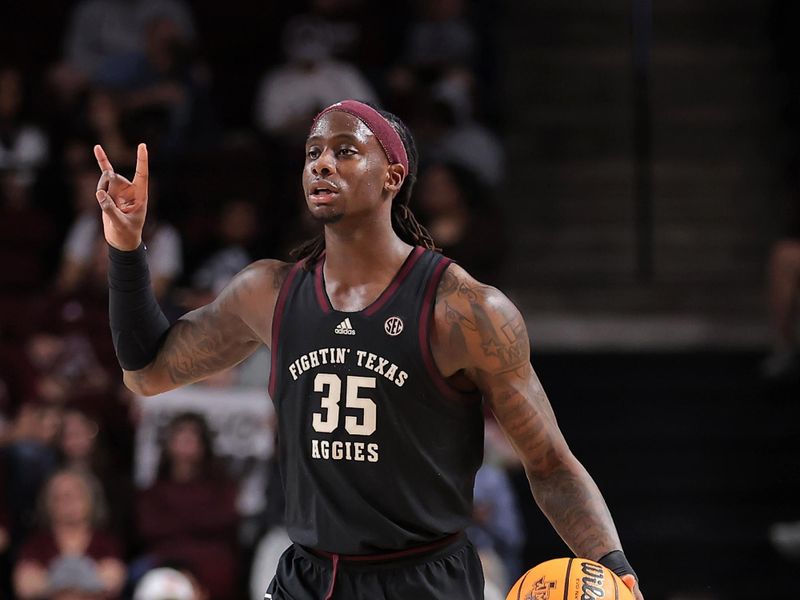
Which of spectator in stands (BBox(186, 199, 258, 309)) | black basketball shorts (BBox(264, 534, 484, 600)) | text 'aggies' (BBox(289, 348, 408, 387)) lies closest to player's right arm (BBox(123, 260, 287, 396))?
text 'aggies' (BBox(289, 348, 408, 387))

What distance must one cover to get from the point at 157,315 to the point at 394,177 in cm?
74

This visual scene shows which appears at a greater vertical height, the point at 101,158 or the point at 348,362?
the point at 101,158

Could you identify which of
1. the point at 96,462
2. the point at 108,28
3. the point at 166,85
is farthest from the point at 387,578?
the point at 108,28

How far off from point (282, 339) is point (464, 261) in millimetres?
4248

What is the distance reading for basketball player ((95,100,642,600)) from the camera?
342 centimetres

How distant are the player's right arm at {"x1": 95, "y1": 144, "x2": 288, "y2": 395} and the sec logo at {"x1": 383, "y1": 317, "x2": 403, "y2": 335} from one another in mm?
359

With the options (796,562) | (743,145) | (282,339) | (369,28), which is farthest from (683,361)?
(282,339)

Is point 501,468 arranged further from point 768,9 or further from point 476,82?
point 768,9

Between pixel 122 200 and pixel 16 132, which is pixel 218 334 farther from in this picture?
pixel 16 132

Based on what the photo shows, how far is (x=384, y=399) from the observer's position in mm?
3420

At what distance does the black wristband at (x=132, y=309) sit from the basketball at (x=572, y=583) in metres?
1.17

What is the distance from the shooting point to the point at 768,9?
10500 mm

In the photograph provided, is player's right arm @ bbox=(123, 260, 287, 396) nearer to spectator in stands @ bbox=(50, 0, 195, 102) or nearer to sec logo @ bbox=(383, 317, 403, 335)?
sec logo @ bbox=(383, 317, 403, 335)

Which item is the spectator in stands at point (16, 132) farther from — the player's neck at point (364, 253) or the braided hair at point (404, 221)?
the player's neck at point (364, 253)
